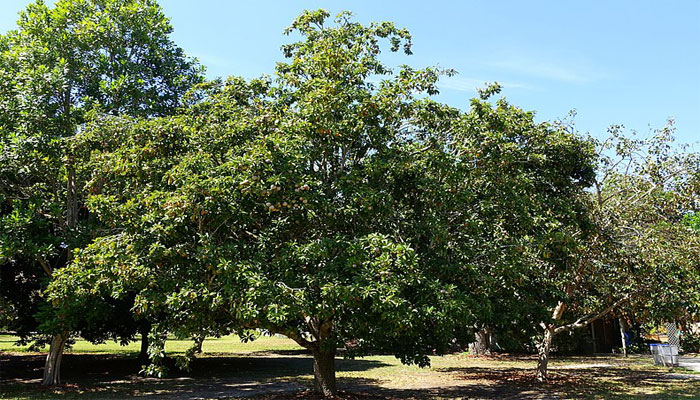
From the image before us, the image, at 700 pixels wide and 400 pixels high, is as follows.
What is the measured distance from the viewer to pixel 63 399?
1230 centimetres

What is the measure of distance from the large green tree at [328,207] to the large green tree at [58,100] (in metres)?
2.42

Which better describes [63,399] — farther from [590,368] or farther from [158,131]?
[590,368]

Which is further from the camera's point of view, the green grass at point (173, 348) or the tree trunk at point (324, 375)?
the green grass at point (173, 348)

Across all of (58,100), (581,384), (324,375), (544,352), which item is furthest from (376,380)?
(58,100)

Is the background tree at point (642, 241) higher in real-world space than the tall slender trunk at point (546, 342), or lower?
higher

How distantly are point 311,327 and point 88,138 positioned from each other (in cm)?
603

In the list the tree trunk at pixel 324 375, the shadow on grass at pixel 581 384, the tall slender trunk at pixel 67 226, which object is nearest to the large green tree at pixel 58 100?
the tall slender trunk at pixel 67 226

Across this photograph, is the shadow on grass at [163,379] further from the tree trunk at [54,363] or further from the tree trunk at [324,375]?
the tree trunk at [324,375]

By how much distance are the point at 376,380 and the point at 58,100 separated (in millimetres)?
11931

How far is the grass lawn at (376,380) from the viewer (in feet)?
42.1

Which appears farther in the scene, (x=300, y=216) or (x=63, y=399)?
(x=63, y=399)

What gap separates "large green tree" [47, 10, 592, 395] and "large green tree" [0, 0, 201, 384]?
95.3 inches

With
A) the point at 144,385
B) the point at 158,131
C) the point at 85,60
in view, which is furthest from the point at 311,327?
the point at 85,60

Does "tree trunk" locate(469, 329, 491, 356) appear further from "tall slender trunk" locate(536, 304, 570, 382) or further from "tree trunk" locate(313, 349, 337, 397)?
"tree trunk" locate(313, 349, 337, 397)
